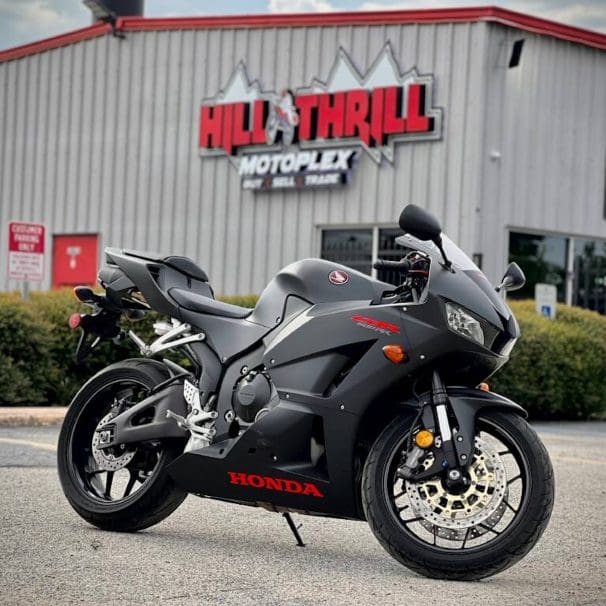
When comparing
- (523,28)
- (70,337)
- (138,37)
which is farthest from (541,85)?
(70,337)

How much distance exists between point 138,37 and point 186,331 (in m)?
17.8

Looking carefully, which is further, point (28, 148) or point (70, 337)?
point (28, 148)

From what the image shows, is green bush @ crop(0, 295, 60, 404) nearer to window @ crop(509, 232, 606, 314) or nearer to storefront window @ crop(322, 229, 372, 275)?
storefront window @ crop(322, 229, 372, 275)

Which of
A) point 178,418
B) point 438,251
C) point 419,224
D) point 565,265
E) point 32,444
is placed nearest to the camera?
point 419,224

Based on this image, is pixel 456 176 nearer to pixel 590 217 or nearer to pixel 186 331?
pixel 590 217

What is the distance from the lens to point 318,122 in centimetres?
2025

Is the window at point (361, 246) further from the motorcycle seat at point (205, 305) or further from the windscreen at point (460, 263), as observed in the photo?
the windscreen at point (460, 263)

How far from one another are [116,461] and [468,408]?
1966 millimetres

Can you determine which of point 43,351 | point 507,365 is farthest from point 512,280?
point 507,365

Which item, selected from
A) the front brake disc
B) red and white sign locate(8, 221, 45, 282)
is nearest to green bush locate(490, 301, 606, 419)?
red and white sign locate(8, 221, 45, 282)

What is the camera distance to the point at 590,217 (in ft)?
68.0

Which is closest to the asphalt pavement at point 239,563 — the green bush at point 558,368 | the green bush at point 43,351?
the green bush at point 43,351

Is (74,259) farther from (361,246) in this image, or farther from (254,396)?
(254,396)

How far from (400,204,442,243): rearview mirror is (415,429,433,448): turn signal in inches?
32.2
